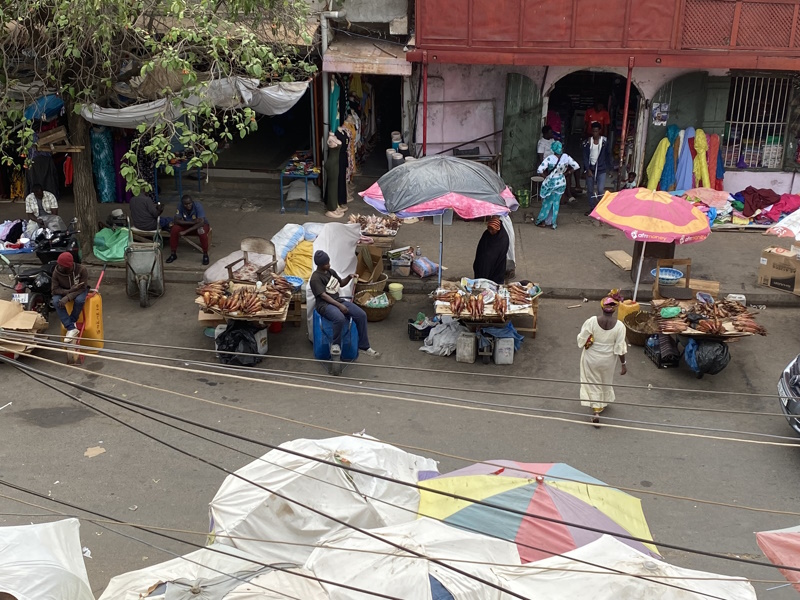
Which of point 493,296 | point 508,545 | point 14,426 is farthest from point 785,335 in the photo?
point 14,426

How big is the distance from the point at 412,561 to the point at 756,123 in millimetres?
14109

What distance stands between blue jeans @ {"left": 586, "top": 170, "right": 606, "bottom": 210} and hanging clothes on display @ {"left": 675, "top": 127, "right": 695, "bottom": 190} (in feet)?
4.63

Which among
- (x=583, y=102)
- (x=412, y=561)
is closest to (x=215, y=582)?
(x=412, y=561)

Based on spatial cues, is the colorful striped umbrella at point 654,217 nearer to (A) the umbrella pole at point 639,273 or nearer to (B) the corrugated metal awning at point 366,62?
(A) the umbrella pole at point 639,273

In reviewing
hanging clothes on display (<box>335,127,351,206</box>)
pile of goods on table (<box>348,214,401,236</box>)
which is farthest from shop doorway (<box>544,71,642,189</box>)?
pile of goods on table (<box>348,214,401,236</box>)

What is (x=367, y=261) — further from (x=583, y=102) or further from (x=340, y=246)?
(x=583, y=102)

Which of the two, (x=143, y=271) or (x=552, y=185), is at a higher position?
(x=552, y=185)

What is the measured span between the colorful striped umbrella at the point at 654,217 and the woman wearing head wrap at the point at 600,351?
2085 mm

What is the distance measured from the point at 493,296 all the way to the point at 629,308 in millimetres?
1869

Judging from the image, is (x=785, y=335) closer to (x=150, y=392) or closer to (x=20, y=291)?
(x=150, y=392)

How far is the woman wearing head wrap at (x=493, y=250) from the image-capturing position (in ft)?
39.4

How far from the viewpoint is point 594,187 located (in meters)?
17.0

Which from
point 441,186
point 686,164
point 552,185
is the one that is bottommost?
point 552,185

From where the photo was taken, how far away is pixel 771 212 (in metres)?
16.0
